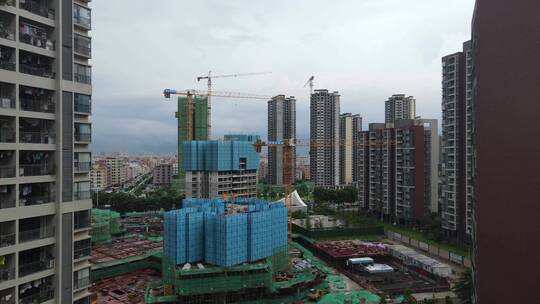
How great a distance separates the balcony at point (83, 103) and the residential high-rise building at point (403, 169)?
92.2 feet

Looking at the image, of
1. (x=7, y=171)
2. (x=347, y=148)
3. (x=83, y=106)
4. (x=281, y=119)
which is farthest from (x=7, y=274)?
(x=281, y=119)

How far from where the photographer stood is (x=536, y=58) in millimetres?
6367

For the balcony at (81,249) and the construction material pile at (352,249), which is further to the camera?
the construction material pile at (352,249)

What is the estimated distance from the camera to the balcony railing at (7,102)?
4750 mm

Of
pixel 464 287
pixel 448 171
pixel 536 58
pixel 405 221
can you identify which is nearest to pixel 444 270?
pixel 464 287

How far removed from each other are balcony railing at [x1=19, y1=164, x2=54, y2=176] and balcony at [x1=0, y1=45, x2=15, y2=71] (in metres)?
1.24

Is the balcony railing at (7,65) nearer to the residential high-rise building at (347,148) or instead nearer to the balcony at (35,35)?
the balcony at (35,35)

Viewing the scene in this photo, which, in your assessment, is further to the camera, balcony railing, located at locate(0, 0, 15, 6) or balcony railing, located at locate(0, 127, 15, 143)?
balcony railing, located at locate(0, 127, 15, 143)

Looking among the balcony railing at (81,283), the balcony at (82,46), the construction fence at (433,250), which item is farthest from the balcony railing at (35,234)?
the construction fence at (433,250)

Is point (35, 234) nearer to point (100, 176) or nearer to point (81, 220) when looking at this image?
point (81, 220)

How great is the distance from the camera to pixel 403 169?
1233 inches

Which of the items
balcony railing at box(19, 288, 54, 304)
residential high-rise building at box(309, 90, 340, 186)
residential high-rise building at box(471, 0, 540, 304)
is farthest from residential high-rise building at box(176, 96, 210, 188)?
balcony railing at box(19, 288, 54, 304)

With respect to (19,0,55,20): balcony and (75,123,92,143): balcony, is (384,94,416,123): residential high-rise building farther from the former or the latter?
(19,0,55,20): balcony

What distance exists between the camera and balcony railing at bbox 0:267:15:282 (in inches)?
186
